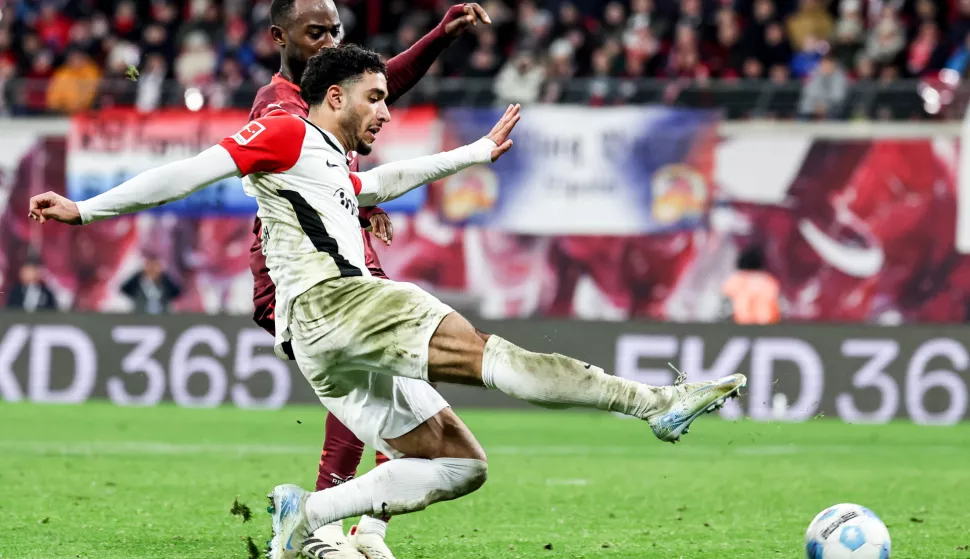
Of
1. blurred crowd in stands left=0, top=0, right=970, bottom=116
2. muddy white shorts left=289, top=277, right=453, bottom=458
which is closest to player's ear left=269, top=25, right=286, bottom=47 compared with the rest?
muddy white shorts left=289, top=277, right=453, bottom=458

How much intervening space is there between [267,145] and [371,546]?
1.84 meters

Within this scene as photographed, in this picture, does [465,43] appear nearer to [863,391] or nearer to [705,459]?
[863,391]

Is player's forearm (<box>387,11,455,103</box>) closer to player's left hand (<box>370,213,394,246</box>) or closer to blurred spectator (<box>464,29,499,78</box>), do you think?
player's left hand (<box>370,213,394,246</box>)

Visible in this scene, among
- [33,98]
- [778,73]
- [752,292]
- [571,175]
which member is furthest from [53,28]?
[752,292]

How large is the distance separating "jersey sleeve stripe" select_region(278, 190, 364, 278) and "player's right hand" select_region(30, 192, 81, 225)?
2.51ft

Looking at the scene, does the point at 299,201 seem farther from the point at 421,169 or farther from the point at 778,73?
the point at 778,73

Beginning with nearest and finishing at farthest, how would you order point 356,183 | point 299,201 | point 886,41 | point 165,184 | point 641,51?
1. point 165,184
2. point 299,201
3. point 356,183
4. point 886,41
5. point 641,51

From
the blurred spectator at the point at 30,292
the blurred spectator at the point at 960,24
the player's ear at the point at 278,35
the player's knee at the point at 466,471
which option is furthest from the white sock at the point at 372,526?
the blurred spectator at the point at 960,24

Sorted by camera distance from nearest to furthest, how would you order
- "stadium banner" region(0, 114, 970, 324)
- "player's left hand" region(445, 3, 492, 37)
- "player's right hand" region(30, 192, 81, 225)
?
"player's right hand" region(30, 192, 81, 225) < "player's left hand" region(445, 3, 492, 37) < "stadium banner" region(0, 114, 970, 324)

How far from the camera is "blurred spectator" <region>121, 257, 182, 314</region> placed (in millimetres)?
16406

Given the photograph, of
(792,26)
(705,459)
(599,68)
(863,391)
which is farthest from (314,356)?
(792,26)

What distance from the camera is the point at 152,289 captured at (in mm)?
16469

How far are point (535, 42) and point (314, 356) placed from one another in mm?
13048

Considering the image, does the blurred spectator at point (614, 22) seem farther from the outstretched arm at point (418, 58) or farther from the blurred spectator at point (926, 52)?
the outstretched arm at point (418, 58)
